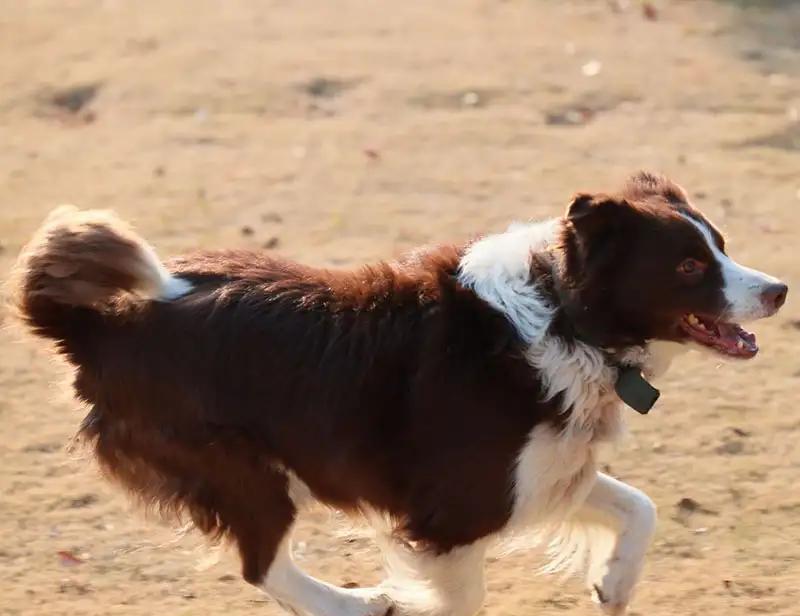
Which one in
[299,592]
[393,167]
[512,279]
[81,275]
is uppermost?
[81,275]

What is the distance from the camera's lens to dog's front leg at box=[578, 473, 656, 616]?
4.37 metres

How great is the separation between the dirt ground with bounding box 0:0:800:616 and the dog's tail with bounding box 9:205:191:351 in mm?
712

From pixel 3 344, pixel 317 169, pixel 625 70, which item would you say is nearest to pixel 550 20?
pixel 625 70

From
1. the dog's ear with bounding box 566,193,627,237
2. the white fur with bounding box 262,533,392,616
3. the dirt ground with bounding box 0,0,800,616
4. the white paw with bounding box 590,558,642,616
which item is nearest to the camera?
the dog's ear with bounding box 566,193,627,237

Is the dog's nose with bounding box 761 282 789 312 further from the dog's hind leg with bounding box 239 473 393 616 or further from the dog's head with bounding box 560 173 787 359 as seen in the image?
the dog's hind leg with bounding box 239 473 393 616

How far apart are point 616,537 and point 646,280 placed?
977 millimetres

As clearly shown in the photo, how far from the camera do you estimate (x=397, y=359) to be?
13.1 feet

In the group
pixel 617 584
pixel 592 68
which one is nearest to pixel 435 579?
pixel 617 584

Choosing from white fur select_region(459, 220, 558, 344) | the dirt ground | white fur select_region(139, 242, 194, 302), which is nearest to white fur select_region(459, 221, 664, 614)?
white fur select_region(459, 220, 558, 344)

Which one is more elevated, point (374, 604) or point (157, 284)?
point (157, 284)

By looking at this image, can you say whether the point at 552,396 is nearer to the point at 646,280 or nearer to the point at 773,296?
the point at 646,280

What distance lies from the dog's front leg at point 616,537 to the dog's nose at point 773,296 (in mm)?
835

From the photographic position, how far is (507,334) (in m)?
4.00

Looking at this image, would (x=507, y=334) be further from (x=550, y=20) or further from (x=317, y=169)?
(x=550, y=20)
